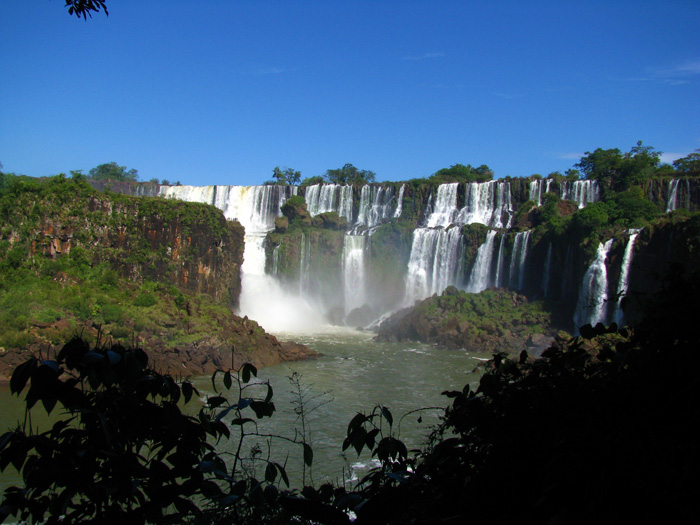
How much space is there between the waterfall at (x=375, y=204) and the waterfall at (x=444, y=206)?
3.83 metres

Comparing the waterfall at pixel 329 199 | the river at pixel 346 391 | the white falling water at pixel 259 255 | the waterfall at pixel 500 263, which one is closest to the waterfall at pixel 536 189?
the waterfall at pixel 500 263

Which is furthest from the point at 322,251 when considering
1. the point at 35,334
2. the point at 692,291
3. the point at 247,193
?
the point at 692,291

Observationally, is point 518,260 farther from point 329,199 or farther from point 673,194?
point 329,199

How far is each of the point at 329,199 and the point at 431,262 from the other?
12383 mm

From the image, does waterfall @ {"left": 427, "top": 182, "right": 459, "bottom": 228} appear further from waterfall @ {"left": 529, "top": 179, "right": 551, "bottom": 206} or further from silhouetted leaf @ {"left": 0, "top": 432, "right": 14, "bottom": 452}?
silhouetted leaf @ {"left": 0, "top": 432, "right": 14, "bottom": 452}

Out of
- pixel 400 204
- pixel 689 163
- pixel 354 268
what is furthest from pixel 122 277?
pixel 689 163

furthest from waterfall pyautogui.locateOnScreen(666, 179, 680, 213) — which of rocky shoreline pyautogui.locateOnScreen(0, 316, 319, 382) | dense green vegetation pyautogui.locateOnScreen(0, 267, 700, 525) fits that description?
dense green vegetation pyautogui.locateOnScreen(0, 267, 700, 525)

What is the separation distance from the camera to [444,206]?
41750 mm

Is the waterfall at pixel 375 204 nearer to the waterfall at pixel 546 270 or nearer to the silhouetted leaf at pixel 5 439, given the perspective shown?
the waterfall at pixel 546 270

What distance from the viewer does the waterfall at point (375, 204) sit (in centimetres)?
4410

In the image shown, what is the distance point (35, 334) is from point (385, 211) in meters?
30.2

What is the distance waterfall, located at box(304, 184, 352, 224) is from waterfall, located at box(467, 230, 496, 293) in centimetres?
1358

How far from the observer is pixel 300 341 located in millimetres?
28219

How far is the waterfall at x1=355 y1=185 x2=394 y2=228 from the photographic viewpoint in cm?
4410
